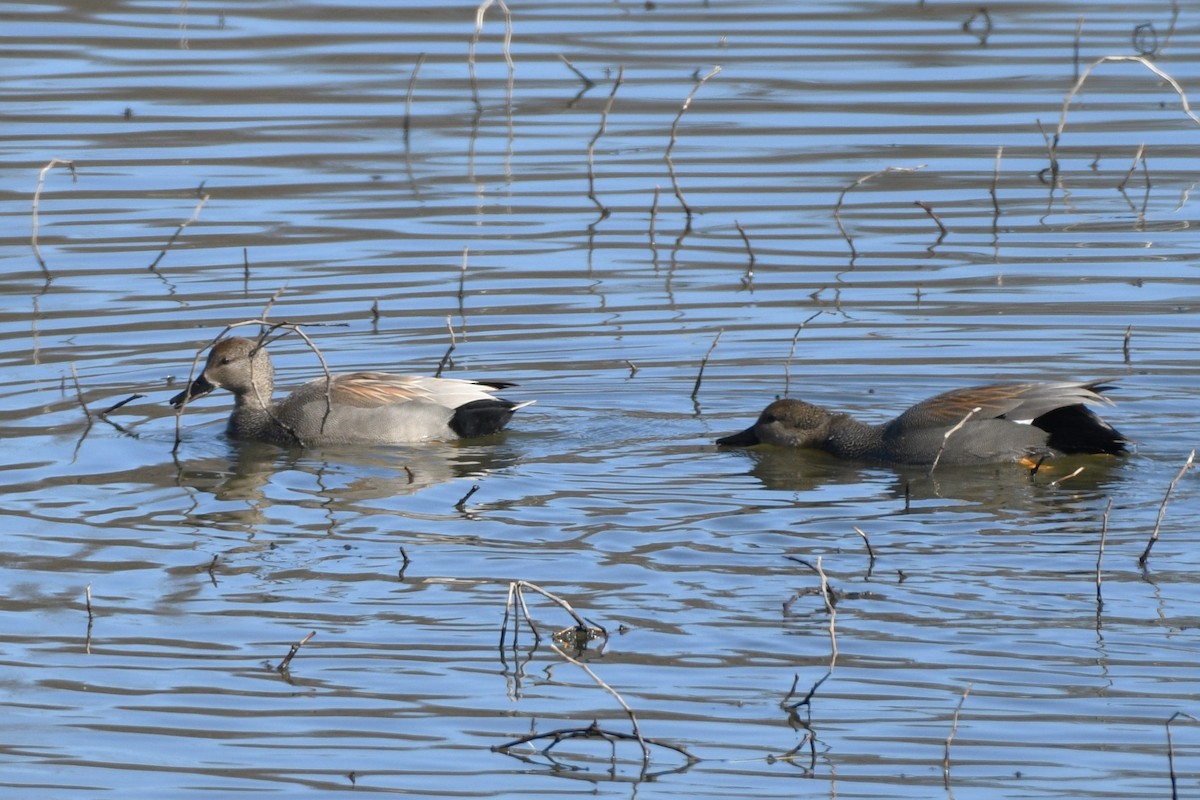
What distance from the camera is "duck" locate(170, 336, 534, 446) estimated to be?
10.7 m

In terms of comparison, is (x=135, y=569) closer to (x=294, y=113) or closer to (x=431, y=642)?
(x=431, y=642)

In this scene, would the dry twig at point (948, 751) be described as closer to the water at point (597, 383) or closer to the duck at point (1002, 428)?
the water at point (597, 383)

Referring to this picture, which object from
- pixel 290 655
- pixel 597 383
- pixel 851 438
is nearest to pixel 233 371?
pixel 597 383

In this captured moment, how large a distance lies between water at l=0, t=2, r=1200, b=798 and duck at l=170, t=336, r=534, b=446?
12 cm

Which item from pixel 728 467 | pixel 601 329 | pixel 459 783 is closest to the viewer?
pixel 459 783

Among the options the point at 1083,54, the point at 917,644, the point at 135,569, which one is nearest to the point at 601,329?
the point at 135,569

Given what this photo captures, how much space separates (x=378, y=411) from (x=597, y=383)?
132 cm

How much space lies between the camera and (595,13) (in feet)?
66.1

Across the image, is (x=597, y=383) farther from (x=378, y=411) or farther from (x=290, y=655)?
(x=290, y=655)

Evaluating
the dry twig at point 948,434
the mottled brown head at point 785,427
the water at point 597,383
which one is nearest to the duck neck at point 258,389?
the water at point 597,383

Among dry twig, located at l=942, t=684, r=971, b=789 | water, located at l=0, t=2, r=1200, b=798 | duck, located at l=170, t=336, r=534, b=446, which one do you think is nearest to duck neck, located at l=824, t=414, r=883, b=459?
water, located at l=0, t=2, r=1200, b=798

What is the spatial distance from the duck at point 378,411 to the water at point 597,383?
124 mm

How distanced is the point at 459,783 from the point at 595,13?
578 inches

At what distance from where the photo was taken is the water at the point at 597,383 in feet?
22.1
